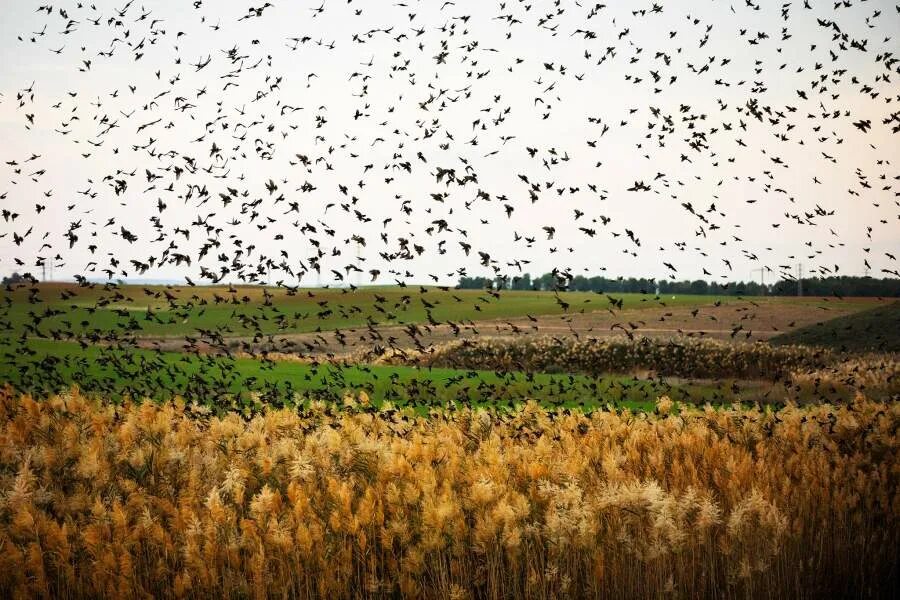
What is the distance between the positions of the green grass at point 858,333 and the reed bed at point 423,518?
96.3 ft

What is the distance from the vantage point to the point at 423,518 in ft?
22.3

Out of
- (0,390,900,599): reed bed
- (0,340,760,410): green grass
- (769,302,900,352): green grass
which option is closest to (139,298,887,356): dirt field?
(769,302,900,352): green grass

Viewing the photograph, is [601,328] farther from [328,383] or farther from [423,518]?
[423,518]

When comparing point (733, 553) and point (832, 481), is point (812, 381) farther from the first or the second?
point (733, 553)

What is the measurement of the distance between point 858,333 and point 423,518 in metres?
37.9

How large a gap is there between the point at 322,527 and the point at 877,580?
5709mm

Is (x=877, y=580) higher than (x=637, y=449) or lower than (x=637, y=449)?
lower

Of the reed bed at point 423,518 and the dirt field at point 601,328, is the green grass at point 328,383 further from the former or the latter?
the dirt field at point 601,328

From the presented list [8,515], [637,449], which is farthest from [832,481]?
[8,515]

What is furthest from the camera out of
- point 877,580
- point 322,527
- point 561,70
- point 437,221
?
point 561,70

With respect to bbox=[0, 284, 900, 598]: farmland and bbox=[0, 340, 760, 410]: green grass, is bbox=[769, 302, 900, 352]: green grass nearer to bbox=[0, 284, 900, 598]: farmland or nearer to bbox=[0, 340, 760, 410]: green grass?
bbox=[0, 340, 760, 410]: green grass

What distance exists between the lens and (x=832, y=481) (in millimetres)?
9547

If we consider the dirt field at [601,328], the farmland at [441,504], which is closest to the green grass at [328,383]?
the farmland at [441,504]

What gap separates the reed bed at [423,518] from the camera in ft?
22.1
